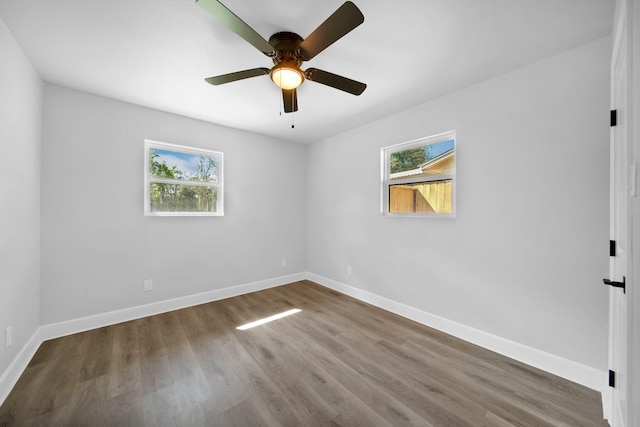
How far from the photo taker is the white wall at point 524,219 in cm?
175

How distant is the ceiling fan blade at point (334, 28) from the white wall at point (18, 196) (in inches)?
80.1

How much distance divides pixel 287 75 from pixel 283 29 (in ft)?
0.92

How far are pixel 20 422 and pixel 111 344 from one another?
2.85ft

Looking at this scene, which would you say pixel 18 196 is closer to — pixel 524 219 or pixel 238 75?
pixel 238 75

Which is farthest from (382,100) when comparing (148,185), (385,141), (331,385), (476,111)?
(148,185)

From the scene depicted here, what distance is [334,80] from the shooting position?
178cm

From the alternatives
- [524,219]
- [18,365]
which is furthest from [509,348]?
[18,365]

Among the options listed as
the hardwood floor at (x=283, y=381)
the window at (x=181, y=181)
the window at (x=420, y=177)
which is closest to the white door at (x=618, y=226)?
the hardwood floor at (x=283, y=381)

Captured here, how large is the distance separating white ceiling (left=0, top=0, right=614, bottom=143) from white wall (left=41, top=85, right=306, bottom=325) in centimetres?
36

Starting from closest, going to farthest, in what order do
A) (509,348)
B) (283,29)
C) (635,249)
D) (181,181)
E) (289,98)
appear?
(635,249)
(283,29)
(289,98)
(509,348)
(181,181)

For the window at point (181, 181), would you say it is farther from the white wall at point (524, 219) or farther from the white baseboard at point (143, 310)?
the white wall at point (524, 219)

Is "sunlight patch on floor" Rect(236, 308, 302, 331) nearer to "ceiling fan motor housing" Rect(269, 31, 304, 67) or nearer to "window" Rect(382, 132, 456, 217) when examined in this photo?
"window" Rect(382, 132, 456, 217)

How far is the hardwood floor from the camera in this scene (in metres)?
1.48

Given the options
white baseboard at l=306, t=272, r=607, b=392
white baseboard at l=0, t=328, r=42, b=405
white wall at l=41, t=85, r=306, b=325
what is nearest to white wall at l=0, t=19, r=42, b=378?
white baseboard at l=0, t=328, r=42, b=405
